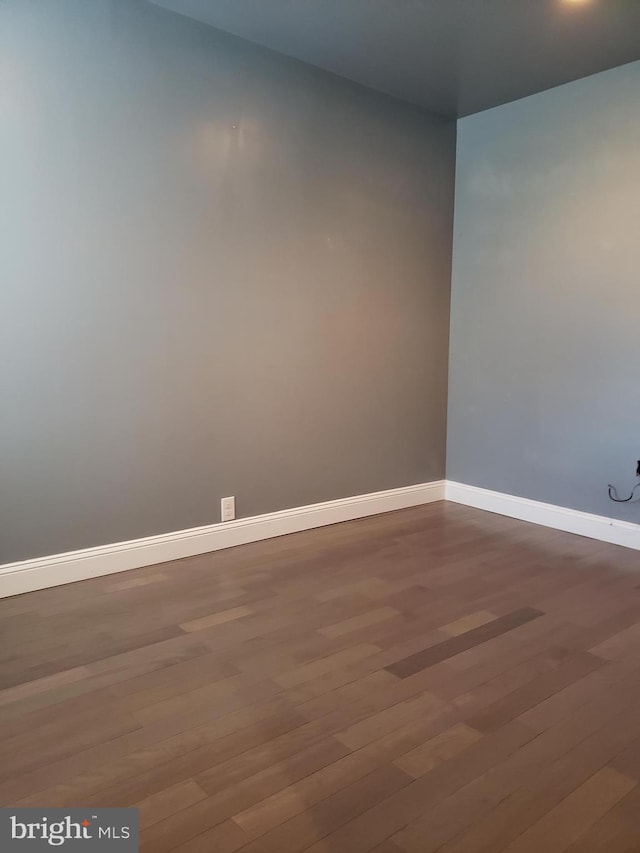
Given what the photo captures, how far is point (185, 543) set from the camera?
10.3 feet

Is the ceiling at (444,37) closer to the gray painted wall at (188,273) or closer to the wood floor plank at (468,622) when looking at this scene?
the gray painted wall at (188,273)

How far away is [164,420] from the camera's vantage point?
303cm

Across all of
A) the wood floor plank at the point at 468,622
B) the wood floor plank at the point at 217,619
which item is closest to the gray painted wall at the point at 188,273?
the wood floor plank at the point at 217,619

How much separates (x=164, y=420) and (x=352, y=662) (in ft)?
4.73

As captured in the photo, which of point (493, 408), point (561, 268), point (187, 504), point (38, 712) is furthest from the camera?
point (493, 408)

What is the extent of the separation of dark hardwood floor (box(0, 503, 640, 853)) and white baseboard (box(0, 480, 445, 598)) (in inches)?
3.3

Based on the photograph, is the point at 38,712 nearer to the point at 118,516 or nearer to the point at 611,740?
the point at 118,516

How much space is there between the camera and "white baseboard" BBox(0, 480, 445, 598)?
2715 millimetres

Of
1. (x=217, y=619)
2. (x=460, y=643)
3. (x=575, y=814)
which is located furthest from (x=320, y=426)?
(x=575, y=814)

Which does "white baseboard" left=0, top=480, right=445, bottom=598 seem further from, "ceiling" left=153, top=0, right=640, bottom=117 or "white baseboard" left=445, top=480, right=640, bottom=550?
"ceiling" left=153, top=0, right=640, bottom=117

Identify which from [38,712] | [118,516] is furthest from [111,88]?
[38,712]

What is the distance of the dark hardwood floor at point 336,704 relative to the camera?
1.49 metres

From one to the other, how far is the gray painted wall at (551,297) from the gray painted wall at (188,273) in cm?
35

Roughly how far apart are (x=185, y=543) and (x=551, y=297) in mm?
2421
